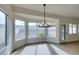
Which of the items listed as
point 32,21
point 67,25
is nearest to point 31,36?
point 32,21

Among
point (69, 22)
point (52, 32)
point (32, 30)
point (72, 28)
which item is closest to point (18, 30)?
point (32, 30)

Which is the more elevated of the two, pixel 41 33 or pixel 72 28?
pixel 72 28

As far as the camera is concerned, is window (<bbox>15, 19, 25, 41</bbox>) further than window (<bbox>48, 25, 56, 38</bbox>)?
No

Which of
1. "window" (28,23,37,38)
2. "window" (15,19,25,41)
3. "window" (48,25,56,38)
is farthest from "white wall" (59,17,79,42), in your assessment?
"window" (15,19,25,41)

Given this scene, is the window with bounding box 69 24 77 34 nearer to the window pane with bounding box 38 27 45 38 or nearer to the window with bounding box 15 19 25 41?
the window pane with bounding box 38 27 45 38

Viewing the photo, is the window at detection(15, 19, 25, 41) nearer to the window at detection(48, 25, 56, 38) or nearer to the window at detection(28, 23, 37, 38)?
the window at detection(28, 23, 37, 38)

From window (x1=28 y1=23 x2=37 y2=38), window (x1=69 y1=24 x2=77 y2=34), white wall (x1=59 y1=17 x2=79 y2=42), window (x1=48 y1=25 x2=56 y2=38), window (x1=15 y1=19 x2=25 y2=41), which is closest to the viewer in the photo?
window (x1=15 y1=19 x2=25 y2=41)

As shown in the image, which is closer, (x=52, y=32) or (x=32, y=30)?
(x=32, y=30)

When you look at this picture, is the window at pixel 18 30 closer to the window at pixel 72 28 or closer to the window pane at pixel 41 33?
the window pane at pixel 41 33

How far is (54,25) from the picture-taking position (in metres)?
8.07

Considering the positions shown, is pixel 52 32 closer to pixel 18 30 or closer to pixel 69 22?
pixel 69 22

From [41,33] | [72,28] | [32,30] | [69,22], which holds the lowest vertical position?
[41,33]

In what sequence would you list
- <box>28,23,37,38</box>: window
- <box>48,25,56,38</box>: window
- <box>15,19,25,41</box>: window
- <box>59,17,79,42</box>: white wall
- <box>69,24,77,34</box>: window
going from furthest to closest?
<box>69,24,77,34</box>: window, <box>48,25,56,38</box>: window, <box>59,17,79,42</box>: white wall, <box>28,23,37,38</box>: window, <box>15,19,25,41</box>: window
